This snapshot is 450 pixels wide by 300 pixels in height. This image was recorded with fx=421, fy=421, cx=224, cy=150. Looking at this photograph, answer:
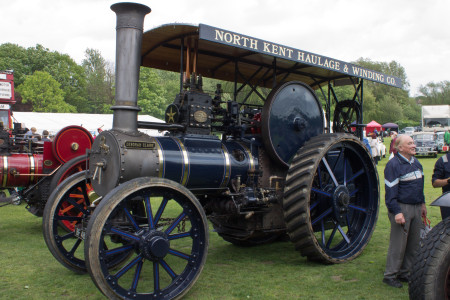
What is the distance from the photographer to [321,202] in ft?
16.0

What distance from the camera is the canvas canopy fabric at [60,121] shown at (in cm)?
2064

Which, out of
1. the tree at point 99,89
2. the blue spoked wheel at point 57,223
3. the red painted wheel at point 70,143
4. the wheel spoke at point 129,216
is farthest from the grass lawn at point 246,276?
the tree at point 99,89

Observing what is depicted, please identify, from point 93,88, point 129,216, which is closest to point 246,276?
point 129,216

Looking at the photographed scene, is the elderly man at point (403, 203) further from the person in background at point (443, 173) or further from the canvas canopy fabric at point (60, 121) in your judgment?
the canvas canopy fabric at point (60, 121)

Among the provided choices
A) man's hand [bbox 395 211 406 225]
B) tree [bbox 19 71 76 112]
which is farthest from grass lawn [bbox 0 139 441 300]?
tree [bbox 19 71 76 112]

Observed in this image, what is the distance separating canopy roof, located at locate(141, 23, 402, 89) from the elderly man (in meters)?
1.45

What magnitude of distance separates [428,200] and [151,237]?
7104 mm

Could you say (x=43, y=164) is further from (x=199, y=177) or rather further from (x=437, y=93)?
(x=437, y=93)

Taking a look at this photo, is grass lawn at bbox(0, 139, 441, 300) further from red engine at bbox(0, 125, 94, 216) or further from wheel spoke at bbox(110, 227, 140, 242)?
red engine at bbox(0, 125, 94, 216)

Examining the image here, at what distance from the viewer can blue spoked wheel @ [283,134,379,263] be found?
14.0ft

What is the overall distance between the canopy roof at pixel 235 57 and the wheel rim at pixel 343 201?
3.44ft

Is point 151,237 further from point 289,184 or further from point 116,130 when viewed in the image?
point 289,184

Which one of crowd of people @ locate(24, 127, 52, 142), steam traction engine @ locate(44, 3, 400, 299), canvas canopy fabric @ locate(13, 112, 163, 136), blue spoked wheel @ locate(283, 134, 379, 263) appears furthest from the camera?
canvas canopy fabric @ locate(13, 112, 163, 136)

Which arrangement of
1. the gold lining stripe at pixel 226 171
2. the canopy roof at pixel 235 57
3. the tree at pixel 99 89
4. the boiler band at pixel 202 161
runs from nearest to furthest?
the boiler band at pixel 202 161 → the canopy roof at pixel 235 57 → the gold lining stripe at pixel 226 171 → the tree at pixel 99 89
